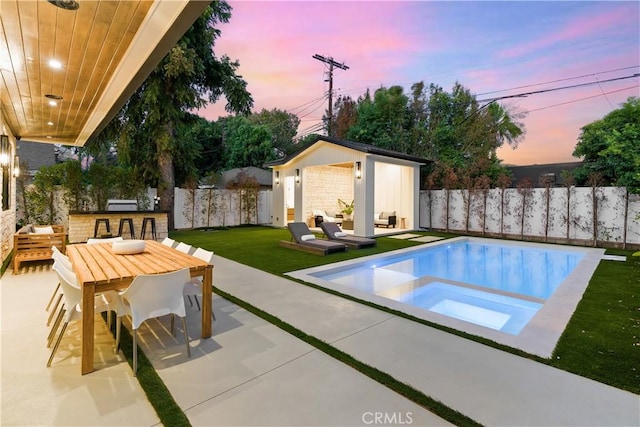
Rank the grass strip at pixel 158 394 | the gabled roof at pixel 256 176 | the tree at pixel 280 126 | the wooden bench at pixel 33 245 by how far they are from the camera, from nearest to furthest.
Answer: the grass strip at pixel 158 394 < the wooden bench at pixel 33 245 < the gabled roof at pixel 256 176 < the tree at pixel 280 126

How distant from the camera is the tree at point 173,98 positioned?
11.5 meters

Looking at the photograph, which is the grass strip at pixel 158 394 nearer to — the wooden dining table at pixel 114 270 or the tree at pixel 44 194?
the wooden dining table at pixel 114 270

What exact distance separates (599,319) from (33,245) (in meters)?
9.51

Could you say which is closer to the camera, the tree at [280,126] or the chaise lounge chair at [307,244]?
the chaise lounge chair at [307,244]

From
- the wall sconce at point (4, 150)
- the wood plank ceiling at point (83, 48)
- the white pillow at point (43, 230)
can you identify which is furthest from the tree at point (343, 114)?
the wood plank ceiling at point (83, 48)

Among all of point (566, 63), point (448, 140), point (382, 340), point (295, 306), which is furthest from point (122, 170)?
point (566, 63)

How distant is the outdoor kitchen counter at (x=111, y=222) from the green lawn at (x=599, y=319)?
10.3 feet

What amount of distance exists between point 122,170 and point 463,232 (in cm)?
1334

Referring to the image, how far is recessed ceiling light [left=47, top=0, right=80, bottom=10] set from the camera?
99.7 inches

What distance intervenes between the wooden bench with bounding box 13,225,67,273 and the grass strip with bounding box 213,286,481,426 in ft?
17.5

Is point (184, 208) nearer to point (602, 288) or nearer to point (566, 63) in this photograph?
point (602, 288)

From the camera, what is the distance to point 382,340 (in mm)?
3184

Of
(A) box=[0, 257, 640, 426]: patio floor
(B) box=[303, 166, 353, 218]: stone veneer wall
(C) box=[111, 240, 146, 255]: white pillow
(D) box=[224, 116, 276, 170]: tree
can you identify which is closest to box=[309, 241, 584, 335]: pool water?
(A) box=[0, 257, 640, 426]: patio floor

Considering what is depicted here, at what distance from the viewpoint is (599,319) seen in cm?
380
